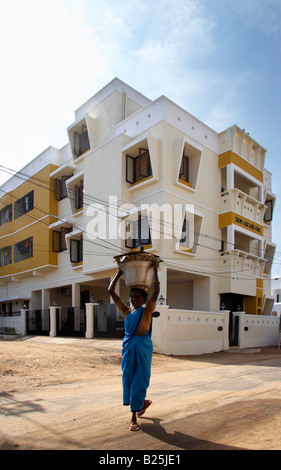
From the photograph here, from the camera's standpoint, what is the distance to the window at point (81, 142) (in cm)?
2378

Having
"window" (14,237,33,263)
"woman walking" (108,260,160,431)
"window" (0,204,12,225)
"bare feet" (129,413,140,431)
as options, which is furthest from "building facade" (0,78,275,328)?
"bare feet" (129,413,140,431)

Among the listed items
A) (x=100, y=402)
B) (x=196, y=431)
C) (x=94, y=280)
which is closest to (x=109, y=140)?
(x=94, y=280)

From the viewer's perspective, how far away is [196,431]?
4133mm

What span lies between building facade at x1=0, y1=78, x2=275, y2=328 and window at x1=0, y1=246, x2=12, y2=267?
465cm

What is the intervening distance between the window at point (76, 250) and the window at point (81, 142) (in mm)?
5589

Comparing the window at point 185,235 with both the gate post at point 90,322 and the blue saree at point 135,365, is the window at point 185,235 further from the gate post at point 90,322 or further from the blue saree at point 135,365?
the blue saree at point 135,365

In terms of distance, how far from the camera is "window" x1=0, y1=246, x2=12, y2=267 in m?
31.4

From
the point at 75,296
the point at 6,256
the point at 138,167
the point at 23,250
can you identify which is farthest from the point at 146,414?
the point at 6,256

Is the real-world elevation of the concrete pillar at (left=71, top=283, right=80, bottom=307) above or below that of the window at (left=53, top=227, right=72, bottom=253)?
below

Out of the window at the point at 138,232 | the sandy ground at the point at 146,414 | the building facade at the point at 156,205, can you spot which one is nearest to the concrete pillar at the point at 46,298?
the building facade at the point at 156,205

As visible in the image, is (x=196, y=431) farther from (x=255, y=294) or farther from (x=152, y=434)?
(x=255, y=294)

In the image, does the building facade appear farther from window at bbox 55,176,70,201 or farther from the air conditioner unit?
the air conditioner unit

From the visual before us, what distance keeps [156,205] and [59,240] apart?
1096 cm

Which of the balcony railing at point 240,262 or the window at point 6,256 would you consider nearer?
the balcony railing at point 240,262
